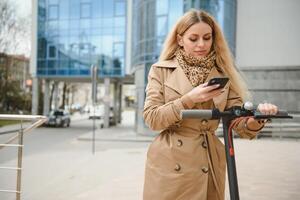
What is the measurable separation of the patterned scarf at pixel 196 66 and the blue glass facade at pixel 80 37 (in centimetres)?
3346

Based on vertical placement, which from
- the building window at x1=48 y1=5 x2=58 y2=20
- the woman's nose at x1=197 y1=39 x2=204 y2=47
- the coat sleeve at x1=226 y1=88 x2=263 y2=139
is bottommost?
the coat sleeve at x1=226 y1=88 x2=263 y2=139

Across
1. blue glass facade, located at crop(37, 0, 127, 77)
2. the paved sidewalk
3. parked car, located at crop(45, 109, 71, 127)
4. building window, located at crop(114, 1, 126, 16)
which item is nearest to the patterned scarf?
the paved sidewalk

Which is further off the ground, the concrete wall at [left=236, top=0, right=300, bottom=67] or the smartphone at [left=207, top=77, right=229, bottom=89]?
the concrete wall at [left=236, top=0, right=300, bottom=67]

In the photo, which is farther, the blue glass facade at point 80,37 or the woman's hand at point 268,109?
the blue glass facade at point 80,37

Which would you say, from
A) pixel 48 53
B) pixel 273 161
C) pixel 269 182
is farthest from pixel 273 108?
pixel 48 53

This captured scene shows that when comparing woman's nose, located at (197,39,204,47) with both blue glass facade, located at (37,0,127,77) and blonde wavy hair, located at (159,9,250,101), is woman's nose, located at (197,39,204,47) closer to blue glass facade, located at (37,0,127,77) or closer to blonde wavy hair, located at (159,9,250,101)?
blonde wavy hair, located at (159,9,250,101)

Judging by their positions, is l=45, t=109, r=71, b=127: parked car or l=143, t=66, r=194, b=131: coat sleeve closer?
l=143, t=66, r=194, b=131: coat sleeve

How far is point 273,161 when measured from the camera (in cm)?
1120

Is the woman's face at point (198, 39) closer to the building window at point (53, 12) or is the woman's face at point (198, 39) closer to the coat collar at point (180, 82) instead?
the coat collar at point (180, 82)

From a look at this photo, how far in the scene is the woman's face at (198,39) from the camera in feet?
6.53

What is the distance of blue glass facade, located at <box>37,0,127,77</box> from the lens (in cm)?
3566

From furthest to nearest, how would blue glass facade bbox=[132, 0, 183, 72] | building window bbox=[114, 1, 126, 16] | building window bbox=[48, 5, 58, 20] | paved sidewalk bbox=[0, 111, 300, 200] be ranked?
building window bbox=[48, 5, 58, 20] < building window bbox=[114, 1, 126, 16] < blue glass facade bbox=[132, 0, 183, 72] < paved sidewalk bbox=[0, 111, 300, 200]

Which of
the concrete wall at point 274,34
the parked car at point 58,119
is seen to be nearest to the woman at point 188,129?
the concrete wall at point 274,34

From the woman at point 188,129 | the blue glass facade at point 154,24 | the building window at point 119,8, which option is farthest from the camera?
the building window at point 119,8
